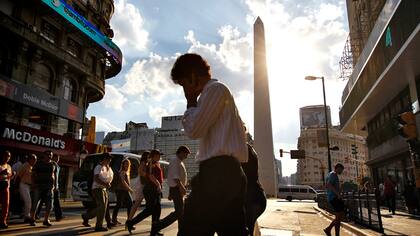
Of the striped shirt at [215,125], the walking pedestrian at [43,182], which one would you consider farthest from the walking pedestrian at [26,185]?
the striped shirt at [215,125]

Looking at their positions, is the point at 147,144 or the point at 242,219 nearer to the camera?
the point at 242,219

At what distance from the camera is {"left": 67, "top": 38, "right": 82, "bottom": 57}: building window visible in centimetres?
2792

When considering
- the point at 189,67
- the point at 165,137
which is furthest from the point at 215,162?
the point at 165,137

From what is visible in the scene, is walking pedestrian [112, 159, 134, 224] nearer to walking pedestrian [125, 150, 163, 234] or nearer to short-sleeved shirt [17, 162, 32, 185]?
walking pedestrian [125, 150, 163, 234]

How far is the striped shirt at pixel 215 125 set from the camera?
1.99 meters

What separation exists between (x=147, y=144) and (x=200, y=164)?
341ft

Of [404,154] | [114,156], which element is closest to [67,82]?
[114,156]

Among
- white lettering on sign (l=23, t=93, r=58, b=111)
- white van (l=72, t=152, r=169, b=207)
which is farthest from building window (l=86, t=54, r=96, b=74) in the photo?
white van (l=72, t=152, r=169, b=207)

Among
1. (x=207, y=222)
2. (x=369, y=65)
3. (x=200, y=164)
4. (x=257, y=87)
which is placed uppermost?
(x=257, y=87)

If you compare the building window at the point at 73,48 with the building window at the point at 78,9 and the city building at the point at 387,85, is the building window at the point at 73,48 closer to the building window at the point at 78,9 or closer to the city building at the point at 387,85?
the building window at the point at 78,9

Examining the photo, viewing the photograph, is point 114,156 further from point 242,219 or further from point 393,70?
point 242,219

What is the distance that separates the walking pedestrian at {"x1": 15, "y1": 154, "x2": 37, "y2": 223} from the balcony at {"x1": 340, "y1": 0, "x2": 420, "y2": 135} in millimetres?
13083

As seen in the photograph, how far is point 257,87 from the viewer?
38562 mm

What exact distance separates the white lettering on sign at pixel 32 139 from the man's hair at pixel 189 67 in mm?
20324
